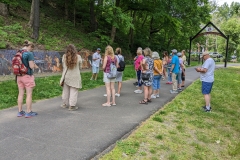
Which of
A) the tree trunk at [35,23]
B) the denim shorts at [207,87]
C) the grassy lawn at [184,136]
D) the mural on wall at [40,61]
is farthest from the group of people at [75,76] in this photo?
the tree trunk at [35,23]

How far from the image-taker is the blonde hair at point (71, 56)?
6.05 metres

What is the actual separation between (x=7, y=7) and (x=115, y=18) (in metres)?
8.05

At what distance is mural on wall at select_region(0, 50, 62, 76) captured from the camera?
11.0m

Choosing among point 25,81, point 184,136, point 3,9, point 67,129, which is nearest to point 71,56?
point 25,81

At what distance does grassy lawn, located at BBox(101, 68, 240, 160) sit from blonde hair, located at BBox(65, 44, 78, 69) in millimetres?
2497

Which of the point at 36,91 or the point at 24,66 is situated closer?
the point at 24,66

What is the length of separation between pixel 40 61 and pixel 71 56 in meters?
7.65

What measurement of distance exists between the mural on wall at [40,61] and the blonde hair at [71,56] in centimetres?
635

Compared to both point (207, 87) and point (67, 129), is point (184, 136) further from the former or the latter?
point (67, 129)

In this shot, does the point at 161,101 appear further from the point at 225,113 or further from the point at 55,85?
the point at 55,85

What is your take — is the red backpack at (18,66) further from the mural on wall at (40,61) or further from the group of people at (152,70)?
the mural on wall at (40,61)

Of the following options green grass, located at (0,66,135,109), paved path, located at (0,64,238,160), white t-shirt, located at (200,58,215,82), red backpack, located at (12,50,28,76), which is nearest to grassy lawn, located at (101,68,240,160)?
paved path, located at (0,64,238,160)

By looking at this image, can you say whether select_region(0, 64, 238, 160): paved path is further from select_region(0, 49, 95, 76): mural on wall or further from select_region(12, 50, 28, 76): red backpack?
select_region(0, 49, 95, 76): mural on wall

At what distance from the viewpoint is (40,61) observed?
1295 cm
